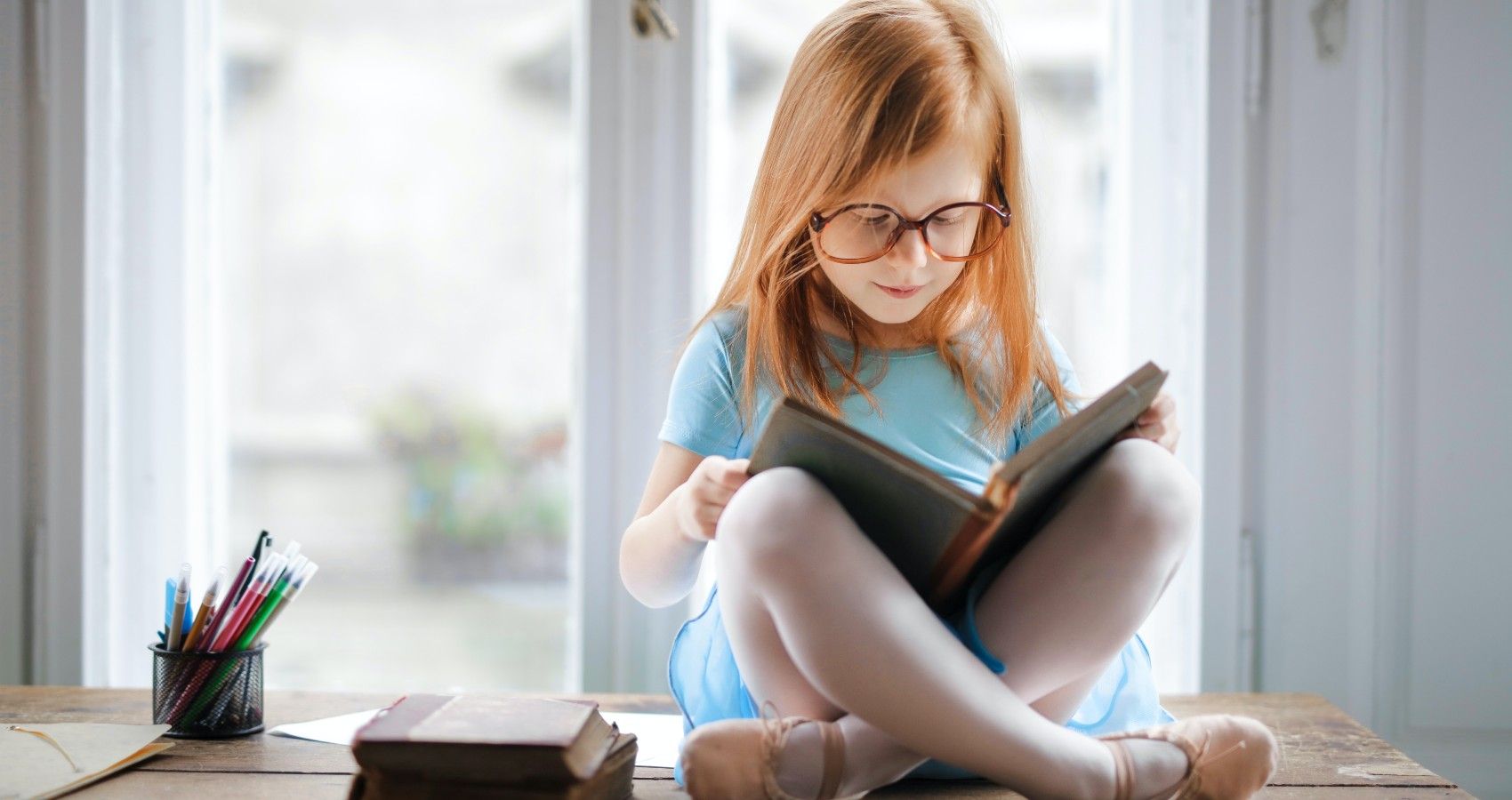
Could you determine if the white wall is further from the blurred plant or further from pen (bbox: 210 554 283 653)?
pen (bbox: 210 554 283 653)

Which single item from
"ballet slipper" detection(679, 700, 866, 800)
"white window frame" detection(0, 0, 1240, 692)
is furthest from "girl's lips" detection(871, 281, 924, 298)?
"white window frame" detection(0, 0, 1240, 692)

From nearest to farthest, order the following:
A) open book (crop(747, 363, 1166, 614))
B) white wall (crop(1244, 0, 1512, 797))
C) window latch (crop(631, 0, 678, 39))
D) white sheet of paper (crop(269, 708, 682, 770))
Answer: open book (crop(747, 363, 1166, 614)) < white sheet of paper (crop(269, 708, 682, 770)) < window latch (crop(631, 0, 678, 39)) < white wall (crop(1244, 0, 1512, 797))

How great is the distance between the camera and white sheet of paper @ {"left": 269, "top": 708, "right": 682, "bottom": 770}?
1.14 m

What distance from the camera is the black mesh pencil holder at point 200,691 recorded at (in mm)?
1163

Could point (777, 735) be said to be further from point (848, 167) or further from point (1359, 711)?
point (1359, 711)

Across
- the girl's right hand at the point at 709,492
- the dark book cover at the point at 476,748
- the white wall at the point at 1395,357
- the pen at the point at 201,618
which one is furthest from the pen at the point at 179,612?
the white wall at the point at 1395,357

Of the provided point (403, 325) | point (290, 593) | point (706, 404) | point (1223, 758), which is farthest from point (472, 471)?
point (1223, 758)

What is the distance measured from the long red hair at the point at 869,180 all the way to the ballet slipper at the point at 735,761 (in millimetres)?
375

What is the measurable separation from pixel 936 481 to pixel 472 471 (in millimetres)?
1210

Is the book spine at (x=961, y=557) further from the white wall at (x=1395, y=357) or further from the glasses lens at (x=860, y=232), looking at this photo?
the white wall at (x=1395, y=357)

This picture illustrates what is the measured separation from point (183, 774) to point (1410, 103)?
1732 mm

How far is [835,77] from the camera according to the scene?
3.60ft

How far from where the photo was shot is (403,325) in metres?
1.87

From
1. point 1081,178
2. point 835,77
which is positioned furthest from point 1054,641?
point 1081,178
